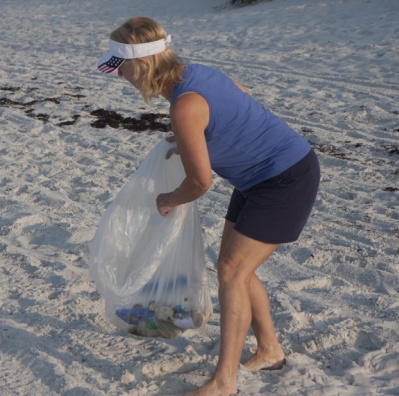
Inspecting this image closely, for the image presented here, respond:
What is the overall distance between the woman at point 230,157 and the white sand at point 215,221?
0.44 meters

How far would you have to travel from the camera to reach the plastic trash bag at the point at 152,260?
2.80 m

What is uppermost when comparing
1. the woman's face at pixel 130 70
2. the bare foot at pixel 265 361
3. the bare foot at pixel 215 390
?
the woman's face at pixel 130 70

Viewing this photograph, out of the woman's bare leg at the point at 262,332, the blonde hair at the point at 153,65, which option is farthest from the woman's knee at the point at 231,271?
the blonde hair at the point at 153,65

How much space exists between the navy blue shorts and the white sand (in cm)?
65

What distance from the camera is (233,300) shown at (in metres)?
Answer: 2.50

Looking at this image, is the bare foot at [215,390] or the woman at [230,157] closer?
the woman at [230,157]

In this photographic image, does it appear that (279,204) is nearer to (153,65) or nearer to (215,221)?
(153,65)

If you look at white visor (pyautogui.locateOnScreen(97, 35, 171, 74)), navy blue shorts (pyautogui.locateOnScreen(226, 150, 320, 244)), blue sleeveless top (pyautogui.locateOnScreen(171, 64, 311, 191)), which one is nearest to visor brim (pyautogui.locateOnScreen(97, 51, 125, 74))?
white visor (pyautogui.locateOnScreen(97, 35, 171, 74))

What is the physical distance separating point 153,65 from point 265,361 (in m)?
1.33

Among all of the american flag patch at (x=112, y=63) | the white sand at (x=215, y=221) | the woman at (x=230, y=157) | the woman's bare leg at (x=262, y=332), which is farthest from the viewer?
the white sand at (x=215, y=221)

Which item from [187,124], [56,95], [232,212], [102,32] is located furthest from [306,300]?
[102,32]

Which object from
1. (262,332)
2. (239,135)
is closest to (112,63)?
(239,135)

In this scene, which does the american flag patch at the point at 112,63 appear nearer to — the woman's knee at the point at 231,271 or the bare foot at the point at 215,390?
the woman's knee at the point at 231,271

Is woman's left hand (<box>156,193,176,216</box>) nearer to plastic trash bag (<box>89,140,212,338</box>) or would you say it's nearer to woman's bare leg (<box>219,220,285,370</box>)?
plastic trash bag (<box>89,140,212,338</box>)
